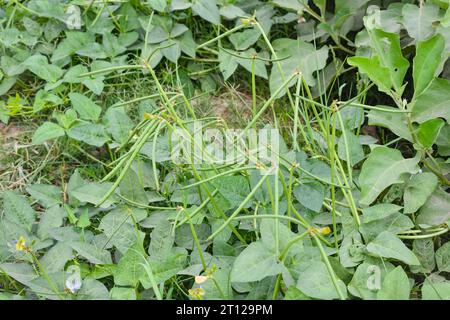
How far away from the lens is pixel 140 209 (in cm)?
→ 154

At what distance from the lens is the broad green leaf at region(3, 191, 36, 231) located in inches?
60.4

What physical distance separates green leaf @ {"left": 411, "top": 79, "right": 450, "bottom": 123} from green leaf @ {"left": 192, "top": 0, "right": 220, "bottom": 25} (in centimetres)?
68

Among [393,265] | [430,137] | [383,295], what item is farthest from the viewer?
[430,137]

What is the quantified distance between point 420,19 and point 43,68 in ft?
3.37

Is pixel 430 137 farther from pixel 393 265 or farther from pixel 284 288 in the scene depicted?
pixel 284 288

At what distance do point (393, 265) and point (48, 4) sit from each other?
4.30ft

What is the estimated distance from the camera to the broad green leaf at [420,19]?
5.73ft

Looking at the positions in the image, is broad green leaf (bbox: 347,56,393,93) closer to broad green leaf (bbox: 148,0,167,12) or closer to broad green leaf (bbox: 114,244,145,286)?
broad green leaf (bbox: 114,244,145,286)

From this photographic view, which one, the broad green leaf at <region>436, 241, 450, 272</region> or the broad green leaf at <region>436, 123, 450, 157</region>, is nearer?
the broad green leaf at <region>436, 241, 450, 272</region>

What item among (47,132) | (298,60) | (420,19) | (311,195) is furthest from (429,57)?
(47,132)

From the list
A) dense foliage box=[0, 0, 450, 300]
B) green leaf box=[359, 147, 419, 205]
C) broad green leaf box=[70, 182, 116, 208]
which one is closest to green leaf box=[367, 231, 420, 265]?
dense foliage box=[0, 0, 450, 300]

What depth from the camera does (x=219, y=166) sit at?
149cm

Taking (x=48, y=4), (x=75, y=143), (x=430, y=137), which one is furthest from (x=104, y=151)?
(x=430, y=137)

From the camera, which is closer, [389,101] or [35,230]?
[35,230]
